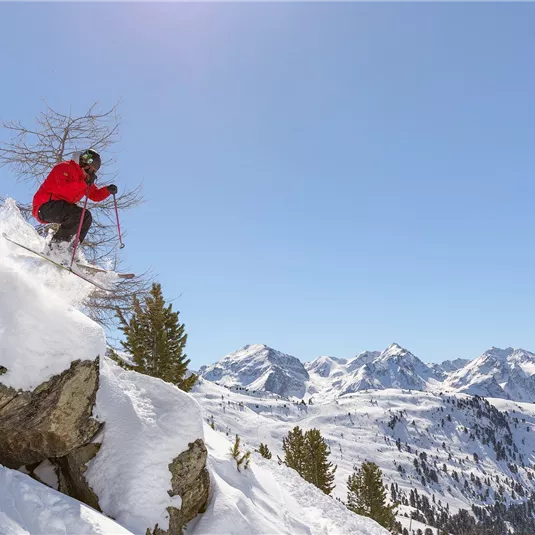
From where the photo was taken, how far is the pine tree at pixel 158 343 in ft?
70.7

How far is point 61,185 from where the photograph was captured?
9.30 m

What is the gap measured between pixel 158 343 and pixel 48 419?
1425 cm

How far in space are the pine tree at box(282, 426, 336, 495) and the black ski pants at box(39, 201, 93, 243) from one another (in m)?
36.6

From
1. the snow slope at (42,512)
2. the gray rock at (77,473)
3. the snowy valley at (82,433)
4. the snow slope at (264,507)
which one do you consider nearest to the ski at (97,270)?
the snowy valley at (82,433)

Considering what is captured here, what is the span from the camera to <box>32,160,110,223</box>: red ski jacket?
9.25m

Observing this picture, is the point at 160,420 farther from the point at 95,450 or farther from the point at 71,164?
the point at 71,164

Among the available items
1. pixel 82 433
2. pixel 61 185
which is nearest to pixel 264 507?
pixel 82 433

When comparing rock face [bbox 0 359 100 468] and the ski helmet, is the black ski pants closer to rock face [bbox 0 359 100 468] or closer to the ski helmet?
the ski helmet

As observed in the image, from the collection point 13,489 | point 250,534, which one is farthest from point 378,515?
point 13,489

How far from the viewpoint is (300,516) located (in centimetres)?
1444

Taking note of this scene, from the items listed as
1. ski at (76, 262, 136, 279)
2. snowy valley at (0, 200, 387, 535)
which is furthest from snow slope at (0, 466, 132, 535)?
ski at (76, 262, 136, 279)

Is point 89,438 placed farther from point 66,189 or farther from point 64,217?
point 66,189

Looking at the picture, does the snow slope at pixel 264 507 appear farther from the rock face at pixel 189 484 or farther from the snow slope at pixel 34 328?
the snow slope at pixel 34 328

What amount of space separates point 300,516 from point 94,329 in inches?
424
